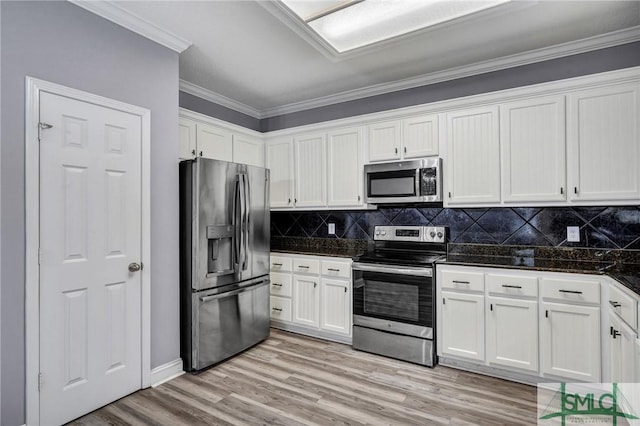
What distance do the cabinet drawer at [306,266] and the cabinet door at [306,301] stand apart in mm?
64

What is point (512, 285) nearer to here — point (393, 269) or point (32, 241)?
point (393, 269)

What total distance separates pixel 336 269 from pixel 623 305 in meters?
2.21

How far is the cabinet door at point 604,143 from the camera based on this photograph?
2.46 meters

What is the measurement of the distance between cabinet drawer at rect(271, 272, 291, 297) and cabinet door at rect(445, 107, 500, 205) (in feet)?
6.32

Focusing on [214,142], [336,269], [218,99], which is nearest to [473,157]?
[336,269]

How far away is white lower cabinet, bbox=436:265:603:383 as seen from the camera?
7.82 ft

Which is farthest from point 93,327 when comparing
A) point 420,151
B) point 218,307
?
point 420,151

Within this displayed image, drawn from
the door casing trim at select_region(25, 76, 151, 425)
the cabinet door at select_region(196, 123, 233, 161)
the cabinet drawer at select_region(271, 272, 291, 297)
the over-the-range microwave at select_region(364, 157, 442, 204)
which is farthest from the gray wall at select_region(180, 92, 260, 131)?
the cabinet drawer at select_region(271, 272, 291, 297)

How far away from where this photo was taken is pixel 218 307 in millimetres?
2975

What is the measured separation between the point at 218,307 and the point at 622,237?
3432 millimetres

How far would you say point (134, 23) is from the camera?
8.02ft

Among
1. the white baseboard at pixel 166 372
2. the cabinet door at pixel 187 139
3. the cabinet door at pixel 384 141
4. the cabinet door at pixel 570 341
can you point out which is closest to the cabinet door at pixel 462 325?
the cabinet door at pixel 570 341

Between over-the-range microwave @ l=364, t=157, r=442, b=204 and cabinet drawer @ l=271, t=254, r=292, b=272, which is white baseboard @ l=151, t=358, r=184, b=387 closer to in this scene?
cabinet drawer @ l=271, t=254, r=292, b=272

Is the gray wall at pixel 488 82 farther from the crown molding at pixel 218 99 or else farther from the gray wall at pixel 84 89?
the gray wall at pixel 84 89
